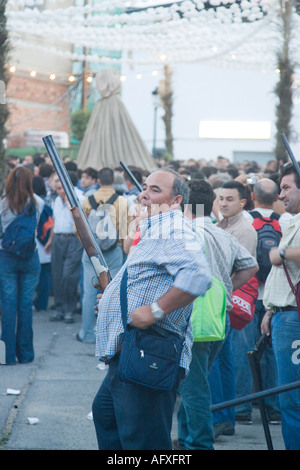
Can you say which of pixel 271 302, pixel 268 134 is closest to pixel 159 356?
pixel 271 302

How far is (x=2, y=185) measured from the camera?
8414mm

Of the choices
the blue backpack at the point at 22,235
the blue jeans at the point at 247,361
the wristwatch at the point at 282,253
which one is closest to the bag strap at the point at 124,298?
the wristwatch at the point at 282,253

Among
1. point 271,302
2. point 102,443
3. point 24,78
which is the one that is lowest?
point 102,443

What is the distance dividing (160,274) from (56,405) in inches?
122

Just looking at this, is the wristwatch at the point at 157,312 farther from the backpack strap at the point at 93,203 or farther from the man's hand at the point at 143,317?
the backpack strap at the point at 93,203

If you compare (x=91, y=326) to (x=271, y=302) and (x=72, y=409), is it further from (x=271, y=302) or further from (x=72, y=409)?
(x=271, y=302)

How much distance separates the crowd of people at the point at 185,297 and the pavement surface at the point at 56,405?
0.79 feet

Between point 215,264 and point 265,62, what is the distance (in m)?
19.4

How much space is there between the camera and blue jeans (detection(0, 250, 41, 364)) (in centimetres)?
767

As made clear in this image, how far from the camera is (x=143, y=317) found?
352 centimetres

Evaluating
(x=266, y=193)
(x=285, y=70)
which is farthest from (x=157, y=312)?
(x=285, y=70)

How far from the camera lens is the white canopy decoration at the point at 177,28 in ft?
54.8

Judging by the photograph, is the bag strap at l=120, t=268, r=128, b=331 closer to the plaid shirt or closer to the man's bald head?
the plaid shirt

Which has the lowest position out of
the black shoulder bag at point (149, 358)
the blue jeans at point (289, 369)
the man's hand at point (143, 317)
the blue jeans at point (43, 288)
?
the blue jeans at point (43, 288)
